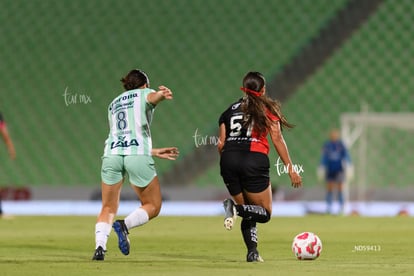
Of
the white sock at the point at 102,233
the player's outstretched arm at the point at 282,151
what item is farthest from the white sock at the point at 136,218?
the player's outstretched arm at the point at 282,151

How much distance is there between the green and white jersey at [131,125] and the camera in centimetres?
720

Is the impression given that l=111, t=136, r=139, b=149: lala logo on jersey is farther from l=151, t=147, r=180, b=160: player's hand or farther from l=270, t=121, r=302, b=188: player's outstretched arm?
l=270, t=121, r=302, b=188: player's outstretched arm

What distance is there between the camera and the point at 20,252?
26.1ft

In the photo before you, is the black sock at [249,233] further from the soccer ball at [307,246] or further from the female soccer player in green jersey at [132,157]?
the female soccer player in green jersey at [132,157]

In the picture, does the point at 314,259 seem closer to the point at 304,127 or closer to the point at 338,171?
the point at 338,171

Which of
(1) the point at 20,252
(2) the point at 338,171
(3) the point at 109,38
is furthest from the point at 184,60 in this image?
(1) the point at 20,252

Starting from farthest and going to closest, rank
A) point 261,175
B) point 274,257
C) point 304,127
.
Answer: point 304,127
point 274,257
point 261,175

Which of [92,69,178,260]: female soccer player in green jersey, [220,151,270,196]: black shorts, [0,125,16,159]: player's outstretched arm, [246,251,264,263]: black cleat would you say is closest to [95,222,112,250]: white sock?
[92,69,178,260]: female soccer player in green jersey

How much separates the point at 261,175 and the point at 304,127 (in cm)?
1116

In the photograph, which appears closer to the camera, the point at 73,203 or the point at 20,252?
the point at 20,252

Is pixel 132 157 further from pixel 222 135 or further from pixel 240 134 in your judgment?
pixel 240 134

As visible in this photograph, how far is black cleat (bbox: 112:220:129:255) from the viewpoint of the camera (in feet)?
22.3

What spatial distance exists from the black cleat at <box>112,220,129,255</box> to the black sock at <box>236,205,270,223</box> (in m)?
0.85

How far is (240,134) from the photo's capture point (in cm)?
707
